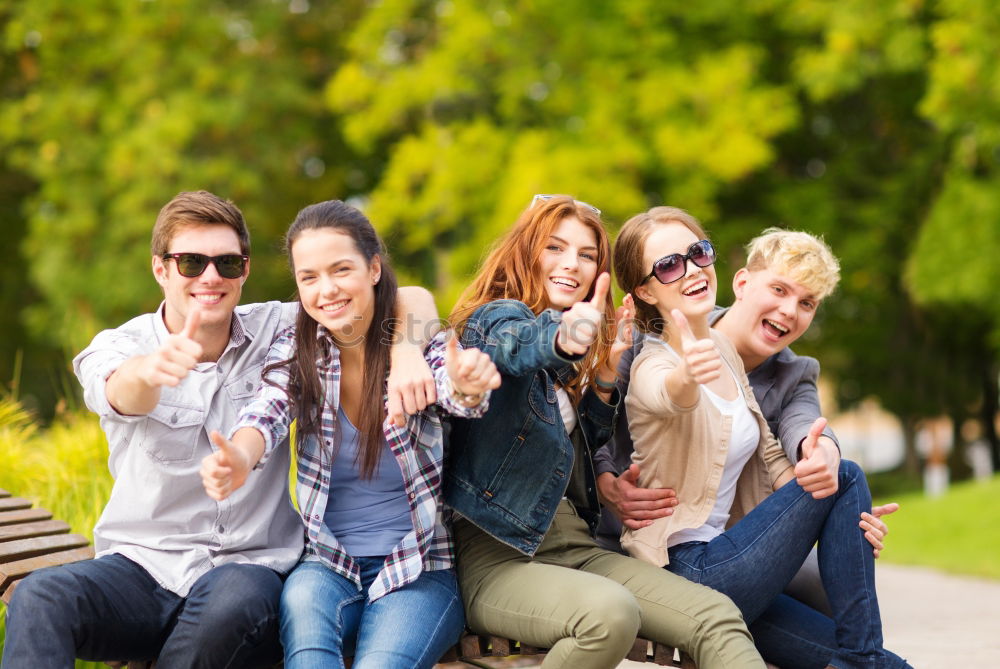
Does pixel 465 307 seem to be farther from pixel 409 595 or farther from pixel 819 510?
pixel 819 510

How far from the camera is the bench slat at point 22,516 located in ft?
11.5

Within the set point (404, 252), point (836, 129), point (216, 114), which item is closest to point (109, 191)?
point (216, 114)

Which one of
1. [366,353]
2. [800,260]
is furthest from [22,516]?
[800,260]

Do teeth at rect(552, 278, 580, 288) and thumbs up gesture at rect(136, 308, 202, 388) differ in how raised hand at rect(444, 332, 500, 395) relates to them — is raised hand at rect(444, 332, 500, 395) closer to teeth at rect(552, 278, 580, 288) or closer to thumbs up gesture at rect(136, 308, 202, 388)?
teeth at rect(552, 278, 580, 288)

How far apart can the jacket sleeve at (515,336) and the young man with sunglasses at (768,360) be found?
61 cm

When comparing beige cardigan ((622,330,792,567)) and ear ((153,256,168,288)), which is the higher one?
ear ((153,256,168,288))

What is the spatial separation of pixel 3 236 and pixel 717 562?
50.9ft

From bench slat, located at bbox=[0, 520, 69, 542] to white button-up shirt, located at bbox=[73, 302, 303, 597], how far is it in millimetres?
442

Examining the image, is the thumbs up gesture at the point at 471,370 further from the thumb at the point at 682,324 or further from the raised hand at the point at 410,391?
the thumb at the point at 682,324

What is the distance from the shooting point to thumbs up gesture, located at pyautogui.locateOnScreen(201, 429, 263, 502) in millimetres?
2617

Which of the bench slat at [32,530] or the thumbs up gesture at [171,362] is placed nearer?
the thumbs up gesture at [171,362]

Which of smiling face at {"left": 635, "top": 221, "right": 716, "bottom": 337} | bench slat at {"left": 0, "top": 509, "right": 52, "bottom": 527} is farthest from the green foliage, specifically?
smiling face at {"left": 635, "top": 221, "right": 716, "bottom": 337}

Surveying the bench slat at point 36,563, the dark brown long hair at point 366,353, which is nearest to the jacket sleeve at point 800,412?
the dark brown long hair at point 366,353

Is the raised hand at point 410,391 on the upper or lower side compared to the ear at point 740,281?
lower
